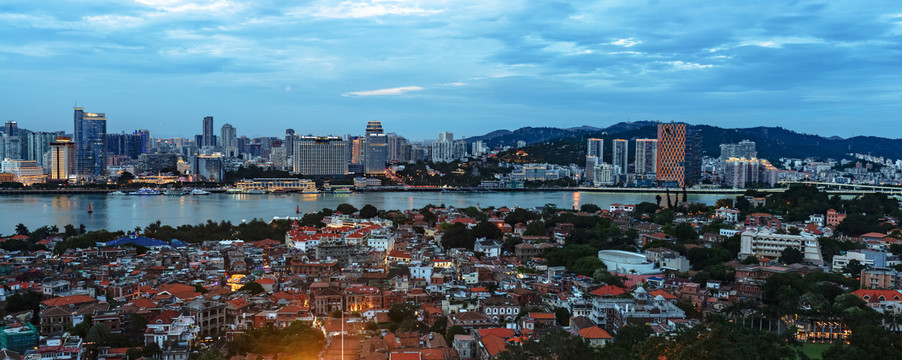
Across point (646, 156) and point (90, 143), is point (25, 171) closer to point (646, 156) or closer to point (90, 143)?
point (90, 143)

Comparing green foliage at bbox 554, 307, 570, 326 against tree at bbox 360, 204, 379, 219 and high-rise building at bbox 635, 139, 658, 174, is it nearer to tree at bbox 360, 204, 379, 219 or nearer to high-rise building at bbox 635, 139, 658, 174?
tree at bbox 360, 204, 379, 219

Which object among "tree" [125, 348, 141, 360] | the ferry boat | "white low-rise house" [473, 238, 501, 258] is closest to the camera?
"tree" [125, 348, 141, 360]

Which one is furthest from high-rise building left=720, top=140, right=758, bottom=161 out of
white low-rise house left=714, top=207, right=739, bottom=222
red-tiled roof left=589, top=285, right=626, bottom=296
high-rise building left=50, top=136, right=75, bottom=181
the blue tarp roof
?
red-tiled roof left=589, top=285, right=626, bottom=296

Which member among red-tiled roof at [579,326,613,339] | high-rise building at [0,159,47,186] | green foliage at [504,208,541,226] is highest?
high-rise building at [0,159,47,186]

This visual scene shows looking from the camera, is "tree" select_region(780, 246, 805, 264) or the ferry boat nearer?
"tree" select_region(780, 246, 805, 264)

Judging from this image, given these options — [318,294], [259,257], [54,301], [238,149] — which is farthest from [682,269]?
[238,149]

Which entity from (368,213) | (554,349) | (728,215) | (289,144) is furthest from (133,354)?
(289,144)

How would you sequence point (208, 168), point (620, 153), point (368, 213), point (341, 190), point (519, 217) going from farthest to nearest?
point (620, 153) → point (208, 168) → point (341, 190) → point (368, 213) → point (519, 217)
